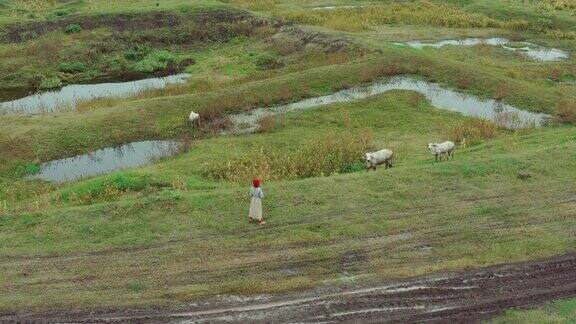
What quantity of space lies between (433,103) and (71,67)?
23.6m

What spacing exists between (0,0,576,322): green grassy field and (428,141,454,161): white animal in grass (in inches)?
22.6

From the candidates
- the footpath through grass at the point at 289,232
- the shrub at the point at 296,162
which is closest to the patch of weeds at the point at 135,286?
the footpath through grass at the point at 289,232

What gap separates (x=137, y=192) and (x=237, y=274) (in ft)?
22.6

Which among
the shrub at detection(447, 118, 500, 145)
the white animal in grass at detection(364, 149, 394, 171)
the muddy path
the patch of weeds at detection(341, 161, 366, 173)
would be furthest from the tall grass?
the muddy path

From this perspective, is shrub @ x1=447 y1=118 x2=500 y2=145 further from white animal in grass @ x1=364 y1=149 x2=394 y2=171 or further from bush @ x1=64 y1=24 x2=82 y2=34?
bush @ x1=64 y1=24 x2=82 y2=34

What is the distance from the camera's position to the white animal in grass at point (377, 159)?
22.8m

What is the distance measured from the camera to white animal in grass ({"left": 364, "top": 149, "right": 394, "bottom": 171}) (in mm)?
22766

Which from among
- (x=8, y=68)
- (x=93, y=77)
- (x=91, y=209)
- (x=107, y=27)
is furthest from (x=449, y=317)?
(x=107, y=27)

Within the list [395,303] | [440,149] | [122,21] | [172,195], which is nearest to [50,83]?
[122,21]

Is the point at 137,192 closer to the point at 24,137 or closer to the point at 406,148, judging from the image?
the point at 24,137

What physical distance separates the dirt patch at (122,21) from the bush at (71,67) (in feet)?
18.2

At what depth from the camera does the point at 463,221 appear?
1855cm

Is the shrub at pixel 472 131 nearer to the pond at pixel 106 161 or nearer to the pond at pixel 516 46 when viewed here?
the pond at pixel 106 161

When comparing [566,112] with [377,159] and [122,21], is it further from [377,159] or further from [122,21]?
[122,21]
